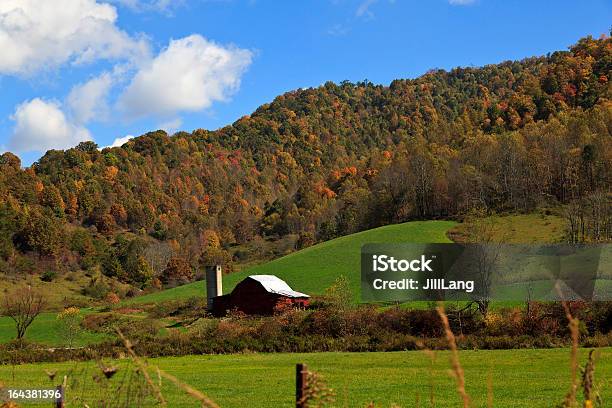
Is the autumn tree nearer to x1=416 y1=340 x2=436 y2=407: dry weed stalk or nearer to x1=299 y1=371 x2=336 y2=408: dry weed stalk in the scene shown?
x1=299 y1=371 x2=336 y2=408: dry weed stalk

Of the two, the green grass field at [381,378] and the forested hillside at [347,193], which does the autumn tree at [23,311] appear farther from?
the forested hillside at [347,193]

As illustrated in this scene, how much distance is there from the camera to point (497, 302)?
168 ft

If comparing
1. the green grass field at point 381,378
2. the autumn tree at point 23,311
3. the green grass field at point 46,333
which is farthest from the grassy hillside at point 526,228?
the autumn tree at point 23,311

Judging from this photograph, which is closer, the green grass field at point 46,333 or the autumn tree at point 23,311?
the green grass field at point 46,333

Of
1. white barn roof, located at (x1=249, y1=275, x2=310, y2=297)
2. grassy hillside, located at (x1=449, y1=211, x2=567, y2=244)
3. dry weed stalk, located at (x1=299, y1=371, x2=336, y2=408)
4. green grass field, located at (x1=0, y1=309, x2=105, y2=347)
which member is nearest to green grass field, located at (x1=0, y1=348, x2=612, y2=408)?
dry weed stalk, located at (x1=299, y1=371, x2=336, y2=408)

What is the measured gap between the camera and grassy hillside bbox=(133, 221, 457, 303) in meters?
80.9

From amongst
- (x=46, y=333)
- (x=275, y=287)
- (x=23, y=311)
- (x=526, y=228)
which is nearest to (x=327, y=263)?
(x=275, y=287)

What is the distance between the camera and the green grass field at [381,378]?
19.4 m

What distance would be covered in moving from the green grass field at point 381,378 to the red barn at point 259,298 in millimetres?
28449

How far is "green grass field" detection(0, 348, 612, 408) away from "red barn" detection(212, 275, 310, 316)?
28.4 metres

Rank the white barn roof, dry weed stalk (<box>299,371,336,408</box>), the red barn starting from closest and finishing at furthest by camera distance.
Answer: dry weed stalk (<box>299,371,336,408</box>), the red barn, the white barn roof

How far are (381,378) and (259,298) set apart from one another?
44.9 metres

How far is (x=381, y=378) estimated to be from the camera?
25219 millimetres

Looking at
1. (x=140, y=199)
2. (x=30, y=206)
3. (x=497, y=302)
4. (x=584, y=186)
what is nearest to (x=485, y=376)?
(x=497, y=302)
